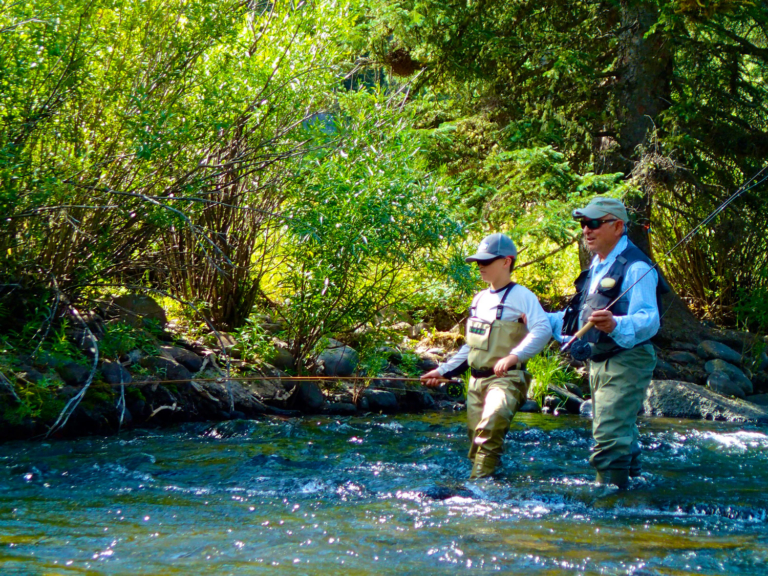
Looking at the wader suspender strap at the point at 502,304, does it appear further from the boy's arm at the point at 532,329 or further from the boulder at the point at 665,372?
the boulder at the point at 665,372

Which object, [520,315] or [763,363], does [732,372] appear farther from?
[520,315]

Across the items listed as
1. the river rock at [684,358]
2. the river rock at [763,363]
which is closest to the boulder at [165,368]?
the river rock at [684,358]

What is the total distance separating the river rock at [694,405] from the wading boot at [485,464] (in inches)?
162

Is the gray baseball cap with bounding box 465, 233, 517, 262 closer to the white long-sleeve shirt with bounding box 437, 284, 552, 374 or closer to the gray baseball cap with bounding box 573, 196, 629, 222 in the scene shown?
the white long-sleeve shirt with bounding box 437, 284, 552, 374

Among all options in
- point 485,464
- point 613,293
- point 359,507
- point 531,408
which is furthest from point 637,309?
point 531,408

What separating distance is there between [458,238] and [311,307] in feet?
5.11

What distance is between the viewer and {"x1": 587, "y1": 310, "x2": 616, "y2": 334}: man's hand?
3875 mm

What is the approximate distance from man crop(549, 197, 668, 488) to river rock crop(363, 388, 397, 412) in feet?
12.5

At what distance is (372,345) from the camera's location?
7.93m

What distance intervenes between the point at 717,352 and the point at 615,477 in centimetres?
659

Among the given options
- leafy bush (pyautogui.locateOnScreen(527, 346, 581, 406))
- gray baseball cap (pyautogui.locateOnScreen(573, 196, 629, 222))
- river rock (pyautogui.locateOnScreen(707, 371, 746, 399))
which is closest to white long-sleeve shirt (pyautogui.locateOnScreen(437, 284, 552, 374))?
gray baseball cap (pyautogui.locateOnScreen(573, 196, 629, 222))

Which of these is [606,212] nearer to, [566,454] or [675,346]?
[566,454]

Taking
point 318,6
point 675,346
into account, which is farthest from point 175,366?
point 675,346

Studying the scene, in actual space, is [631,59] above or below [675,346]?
above
